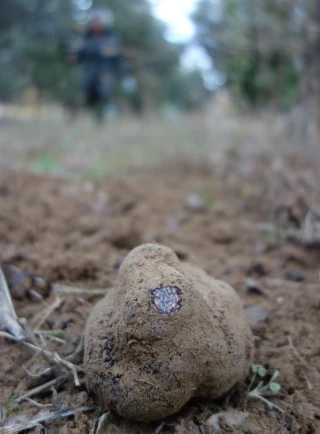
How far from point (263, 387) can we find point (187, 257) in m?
0.98

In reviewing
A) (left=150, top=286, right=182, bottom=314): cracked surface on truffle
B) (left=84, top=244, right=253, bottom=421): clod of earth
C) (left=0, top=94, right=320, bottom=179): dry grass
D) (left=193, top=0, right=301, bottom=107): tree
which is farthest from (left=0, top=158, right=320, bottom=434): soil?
(left=193, top=0, right=301, bottom=107): tree

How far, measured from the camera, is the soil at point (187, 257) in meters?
1.31

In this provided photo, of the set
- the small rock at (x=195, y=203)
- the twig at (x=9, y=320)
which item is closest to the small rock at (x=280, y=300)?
the twig at (x=9, y=320)

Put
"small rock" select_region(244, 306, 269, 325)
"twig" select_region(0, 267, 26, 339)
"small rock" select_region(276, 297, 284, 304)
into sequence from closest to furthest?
"twig" select_region(0, 267, 26, 339)
"small rock" select_region(244, 306, 269, 325)
"small rock" select_region(276, 297, 284, 304)

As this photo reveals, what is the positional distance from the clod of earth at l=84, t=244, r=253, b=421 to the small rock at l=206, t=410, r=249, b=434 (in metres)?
0.06

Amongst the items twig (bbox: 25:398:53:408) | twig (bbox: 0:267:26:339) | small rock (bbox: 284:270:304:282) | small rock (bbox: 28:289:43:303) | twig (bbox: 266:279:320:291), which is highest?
twig (bbox: 0:267:26:339)

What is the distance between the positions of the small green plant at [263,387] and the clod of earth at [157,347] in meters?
0.09

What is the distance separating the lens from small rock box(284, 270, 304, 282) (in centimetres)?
212

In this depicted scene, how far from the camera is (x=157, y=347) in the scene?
3.87 ft

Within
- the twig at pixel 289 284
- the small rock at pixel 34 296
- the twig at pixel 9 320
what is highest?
the twig at pixel 9 320

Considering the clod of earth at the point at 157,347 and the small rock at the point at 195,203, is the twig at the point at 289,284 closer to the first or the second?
the clod of earth at the point at 157,347

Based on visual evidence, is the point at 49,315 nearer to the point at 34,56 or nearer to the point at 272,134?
the point at 272,134

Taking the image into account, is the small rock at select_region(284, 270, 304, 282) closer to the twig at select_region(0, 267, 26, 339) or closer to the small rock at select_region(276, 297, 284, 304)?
the small rock at select_region(276, 297, 284, 304)

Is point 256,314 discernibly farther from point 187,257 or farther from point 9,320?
point 9,320
